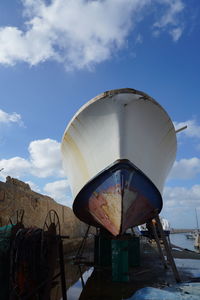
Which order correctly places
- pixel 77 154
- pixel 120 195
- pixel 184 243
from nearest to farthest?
pixel 120 195
pixel 77 154
pixel 184 243

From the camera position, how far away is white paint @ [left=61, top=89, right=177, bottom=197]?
5.02 meters

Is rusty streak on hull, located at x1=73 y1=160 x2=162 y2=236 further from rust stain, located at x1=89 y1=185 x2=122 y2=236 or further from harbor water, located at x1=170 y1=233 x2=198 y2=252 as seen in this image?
harbor water, located at x1=170 y1=233 x2=198 y2=252

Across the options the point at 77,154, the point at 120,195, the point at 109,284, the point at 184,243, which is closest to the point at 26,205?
the point at 77,154

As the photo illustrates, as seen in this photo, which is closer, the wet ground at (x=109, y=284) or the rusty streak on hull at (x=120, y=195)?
the wet ground at (x=109, y=284)

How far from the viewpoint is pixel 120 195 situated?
471 centimetres

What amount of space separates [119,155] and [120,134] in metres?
0.42

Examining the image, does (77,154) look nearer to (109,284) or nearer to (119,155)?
(119,155)

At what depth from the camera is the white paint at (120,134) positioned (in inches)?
198

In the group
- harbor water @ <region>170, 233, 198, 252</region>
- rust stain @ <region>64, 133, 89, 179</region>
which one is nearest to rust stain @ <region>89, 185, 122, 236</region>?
rust stain @ <region>64, 133, 89, 179</region>

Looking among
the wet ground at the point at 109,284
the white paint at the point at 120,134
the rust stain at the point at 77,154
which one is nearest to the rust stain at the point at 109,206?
the white paint at the point at 120,134

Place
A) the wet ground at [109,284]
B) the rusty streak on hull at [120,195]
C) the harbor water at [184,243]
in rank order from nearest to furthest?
the wet ground at [109,284] → the rusty streak on hull at [120,195] → the harbor water at [184,243]

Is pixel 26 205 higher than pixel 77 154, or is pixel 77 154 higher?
pixel 77 154

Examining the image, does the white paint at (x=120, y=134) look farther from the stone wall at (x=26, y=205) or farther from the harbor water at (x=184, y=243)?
the harbor water at (x=184, y=243)

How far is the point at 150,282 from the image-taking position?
5.14m
